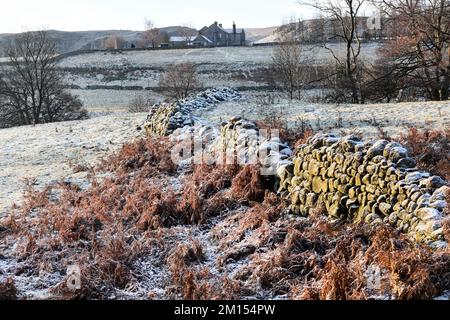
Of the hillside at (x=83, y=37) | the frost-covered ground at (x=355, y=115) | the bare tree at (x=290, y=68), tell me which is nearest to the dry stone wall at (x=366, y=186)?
the frost-covered ground at (x=355, y=115)

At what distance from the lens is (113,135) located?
1939cm

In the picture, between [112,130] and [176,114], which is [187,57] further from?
[176,114]

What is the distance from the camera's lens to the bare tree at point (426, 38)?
75.6ft

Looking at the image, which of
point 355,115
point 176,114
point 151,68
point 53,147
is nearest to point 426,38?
point 355,115

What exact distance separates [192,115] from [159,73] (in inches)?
1641

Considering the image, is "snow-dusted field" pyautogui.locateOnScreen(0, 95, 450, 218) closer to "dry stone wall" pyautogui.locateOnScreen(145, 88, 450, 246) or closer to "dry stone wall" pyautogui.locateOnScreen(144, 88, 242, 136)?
"dry stone wall" pyautogui.locateOnScreen(144, 88, 242, 136)

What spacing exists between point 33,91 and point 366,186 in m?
34.3

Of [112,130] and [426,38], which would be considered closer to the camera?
[112,130]

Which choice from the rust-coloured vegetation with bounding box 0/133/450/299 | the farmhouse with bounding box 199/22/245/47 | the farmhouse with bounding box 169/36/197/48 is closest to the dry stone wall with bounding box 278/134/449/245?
the rust-coloured vegetation with bounding box 0/133/450/299

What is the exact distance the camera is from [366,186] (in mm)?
7957

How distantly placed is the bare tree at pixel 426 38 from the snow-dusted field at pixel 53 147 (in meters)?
14.7

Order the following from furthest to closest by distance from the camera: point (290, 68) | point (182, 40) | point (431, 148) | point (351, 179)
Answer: point (182, 40), point (290, 68), point (431, 148), point (351, 179)

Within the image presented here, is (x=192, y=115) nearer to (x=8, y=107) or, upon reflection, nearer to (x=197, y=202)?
(x=197, y=202)

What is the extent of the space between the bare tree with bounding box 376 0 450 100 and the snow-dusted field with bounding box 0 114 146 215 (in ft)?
48.2
